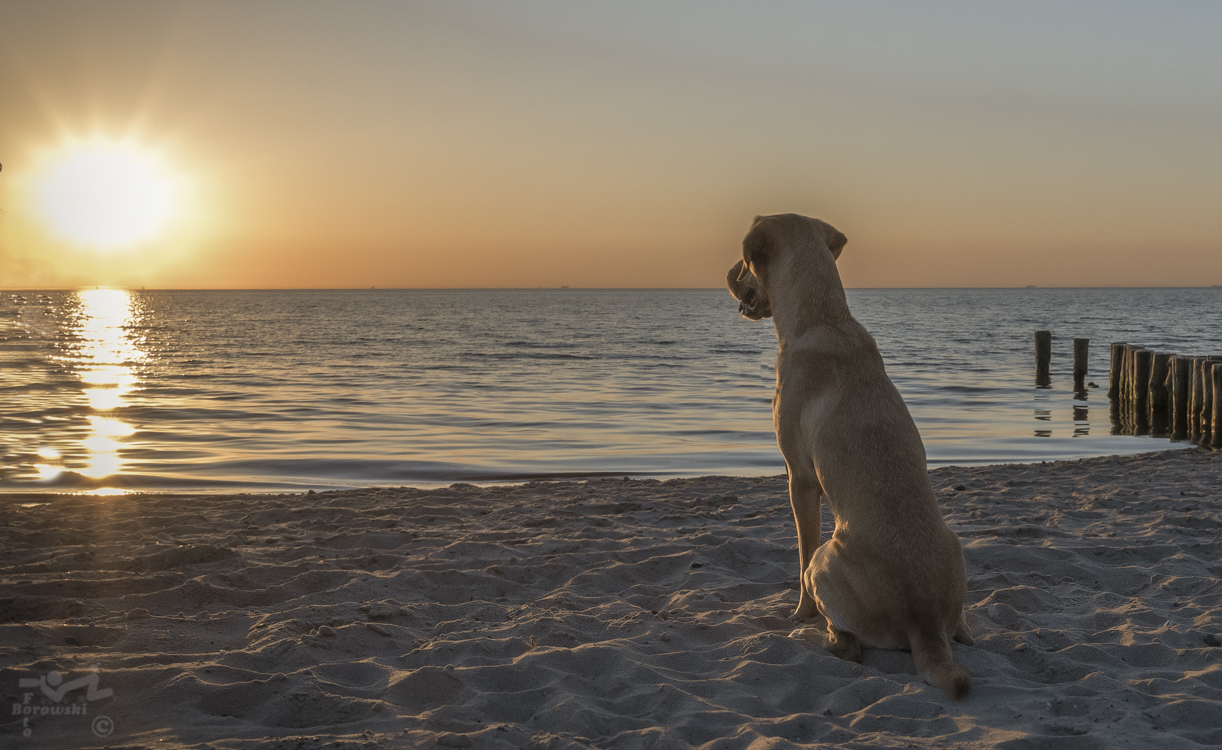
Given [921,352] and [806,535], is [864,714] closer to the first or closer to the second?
[806,535]

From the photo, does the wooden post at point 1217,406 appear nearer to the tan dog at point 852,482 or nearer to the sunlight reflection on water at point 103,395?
the tan dog at point 852,482

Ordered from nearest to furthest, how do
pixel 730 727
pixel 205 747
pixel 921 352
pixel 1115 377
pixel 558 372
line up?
pixel 205 747
pixel 730 727
pixel 1115 377
pixel 558 372
pixel 921 352

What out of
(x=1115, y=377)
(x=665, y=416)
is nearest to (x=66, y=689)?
(x=665, y=416)

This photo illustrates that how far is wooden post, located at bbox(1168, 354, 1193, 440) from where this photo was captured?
44.5 feet

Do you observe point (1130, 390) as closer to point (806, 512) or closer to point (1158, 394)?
point (1158, 394)

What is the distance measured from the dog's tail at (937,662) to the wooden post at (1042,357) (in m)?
20.5

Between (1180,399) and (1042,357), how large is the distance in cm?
836

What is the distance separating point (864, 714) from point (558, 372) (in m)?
22.8

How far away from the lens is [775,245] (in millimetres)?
4422

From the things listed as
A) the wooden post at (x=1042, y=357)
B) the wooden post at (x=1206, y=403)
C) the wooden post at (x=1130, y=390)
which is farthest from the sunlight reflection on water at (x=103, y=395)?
the wooden post at (x=1042, y=357)

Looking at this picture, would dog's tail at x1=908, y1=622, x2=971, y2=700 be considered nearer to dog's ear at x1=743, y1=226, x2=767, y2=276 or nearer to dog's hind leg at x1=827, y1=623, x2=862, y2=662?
dog's hind leg at x1=827, y1=623, x2=862, y2=662

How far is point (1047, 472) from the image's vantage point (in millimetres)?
9617

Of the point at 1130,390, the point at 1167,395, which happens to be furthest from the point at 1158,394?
the point at 1130,390

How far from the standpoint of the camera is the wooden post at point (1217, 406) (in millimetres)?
11867
